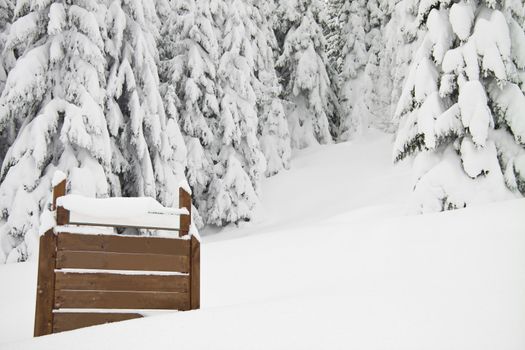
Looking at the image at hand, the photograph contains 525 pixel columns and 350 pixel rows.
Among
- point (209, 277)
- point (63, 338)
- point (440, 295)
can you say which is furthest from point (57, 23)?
point (440, 295)

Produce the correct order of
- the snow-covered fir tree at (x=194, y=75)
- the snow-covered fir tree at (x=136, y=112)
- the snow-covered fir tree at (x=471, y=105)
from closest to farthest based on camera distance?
1. the snow-covered fir tree at (x=471, y=105)
2. the snow-covered fir tree at (x=136, y=112)
3. the snow-covered fir tree at (x=194, y=75)

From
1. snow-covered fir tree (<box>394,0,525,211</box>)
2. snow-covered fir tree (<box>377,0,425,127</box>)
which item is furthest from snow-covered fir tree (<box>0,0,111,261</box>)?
snow-covered fir tree (<box>394,0,525,211</box>)

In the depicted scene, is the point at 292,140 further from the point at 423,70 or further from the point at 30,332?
the point at 30,332

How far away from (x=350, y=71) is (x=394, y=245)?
21758 millimetres

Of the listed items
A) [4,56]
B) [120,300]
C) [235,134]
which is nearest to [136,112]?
[4,56]

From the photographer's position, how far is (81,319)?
573 cm

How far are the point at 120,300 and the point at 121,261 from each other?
18.4 inches

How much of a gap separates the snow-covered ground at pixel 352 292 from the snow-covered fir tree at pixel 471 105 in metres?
1.77

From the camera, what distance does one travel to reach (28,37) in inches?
546

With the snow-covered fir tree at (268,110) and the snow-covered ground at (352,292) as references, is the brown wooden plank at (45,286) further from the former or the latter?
the snow-covered fir tree at (268,110)

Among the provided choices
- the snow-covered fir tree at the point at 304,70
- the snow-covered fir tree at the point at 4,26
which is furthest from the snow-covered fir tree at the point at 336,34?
the snow-covered fir tree at the point at 4,26

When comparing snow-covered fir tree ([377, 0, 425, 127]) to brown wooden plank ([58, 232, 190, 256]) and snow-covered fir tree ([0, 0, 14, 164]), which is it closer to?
brown wooden plank ([58, 232, 190, 256])

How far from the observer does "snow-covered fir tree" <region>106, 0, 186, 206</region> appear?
1499 cm

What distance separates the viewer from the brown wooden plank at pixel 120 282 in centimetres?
569
